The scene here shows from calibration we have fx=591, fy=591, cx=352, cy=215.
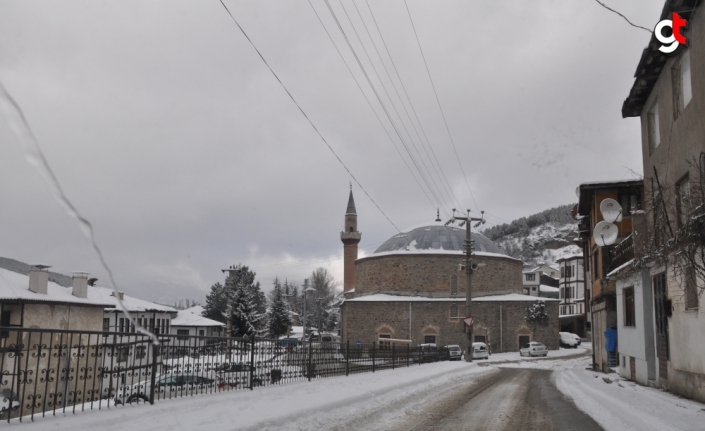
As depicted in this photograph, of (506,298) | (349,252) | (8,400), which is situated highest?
(349,252)

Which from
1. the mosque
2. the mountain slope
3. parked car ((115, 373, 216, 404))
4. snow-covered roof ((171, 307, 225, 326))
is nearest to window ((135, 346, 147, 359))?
parked car ((115, 373, 216, 404))

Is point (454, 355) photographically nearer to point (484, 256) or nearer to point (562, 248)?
point (484, 256)

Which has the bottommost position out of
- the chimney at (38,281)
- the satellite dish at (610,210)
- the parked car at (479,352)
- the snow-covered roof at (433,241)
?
the parked car at (479,352)

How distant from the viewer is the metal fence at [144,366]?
8.09 meters

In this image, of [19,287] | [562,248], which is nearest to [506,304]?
[19,287]

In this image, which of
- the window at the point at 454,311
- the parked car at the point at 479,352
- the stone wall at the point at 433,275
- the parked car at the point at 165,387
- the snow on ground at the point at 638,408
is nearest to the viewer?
the snow on ground at the point at 638,408

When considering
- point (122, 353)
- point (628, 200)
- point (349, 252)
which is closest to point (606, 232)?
point (628, 200)

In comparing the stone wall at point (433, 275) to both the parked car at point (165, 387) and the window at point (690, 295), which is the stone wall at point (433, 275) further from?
the parked car at point (165, 387)

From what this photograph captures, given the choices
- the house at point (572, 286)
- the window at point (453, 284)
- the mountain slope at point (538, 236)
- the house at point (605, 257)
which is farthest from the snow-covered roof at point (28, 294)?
the mountain slope at point (538, 236)

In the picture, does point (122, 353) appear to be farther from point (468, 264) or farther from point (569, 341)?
point (569, 341)

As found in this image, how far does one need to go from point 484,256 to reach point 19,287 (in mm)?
48119

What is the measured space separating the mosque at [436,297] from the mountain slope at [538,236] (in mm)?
92756

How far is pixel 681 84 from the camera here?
14430 millimetres

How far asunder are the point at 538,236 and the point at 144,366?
169498 millimetres
